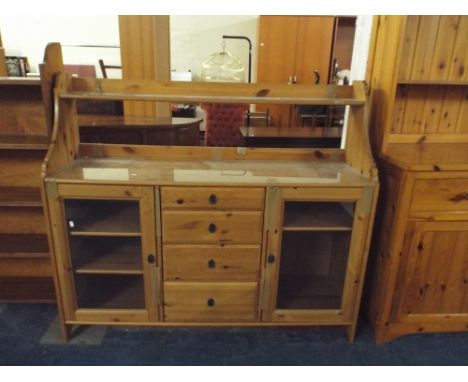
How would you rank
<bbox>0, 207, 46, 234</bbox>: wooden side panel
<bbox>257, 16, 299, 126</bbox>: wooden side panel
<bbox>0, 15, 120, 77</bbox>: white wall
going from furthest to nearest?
<bbox>0, 15, 120, 77</bbox>: white wall, <bbox>257, 16, 299, 126</bbox>: wooden side panel, <bbox>0, 207, 46, 234</bbox>: wooden side panel

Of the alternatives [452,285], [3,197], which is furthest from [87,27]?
[452,285]

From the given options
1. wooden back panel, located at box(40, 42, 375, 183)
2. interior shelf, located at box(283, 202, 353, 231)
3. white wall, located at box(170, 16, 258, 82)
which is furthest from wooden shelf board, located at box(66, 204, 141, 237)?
white wall, located at box(170, 16, 258, 82)

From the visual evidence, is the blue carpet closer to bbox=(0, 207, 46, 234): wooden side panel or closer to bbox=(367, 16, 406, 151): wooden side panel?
bbox=(0, 207, 46, 234): wooden side panel

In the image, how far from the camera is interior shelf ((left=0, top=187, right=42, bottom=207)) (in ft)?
5.54

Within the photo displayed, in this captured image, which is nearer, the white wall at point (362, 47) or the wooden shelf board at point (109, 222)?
the wooden shelf board at point (109, 222)

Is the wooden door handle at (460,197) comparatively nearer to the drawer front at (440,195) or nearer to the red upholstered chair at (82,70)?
the drawer front at (440,195)

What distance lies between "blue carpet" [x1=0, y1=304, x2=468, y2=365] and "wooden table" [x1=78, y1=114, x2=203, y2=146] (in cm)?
138

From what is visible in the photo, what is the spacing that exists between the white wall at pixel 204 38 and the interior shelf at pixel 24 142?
14.5 feet

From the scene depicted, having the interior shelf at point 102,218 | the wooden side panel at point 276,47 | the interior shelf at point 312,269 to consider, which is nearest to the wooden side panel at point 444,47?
the interior shelf at point 312,269

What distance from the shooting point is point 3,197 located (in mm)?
1747

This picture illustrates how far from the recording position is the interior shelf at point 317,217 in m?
1.52

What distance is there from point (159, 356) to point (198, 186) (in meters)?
0.81

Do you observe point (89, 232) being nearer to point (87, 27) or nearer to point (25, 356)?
point (25, 356)

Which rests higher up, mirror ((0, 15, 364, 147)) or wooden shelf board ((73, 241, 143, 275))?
mirror ((0, 15, 364, 147))
